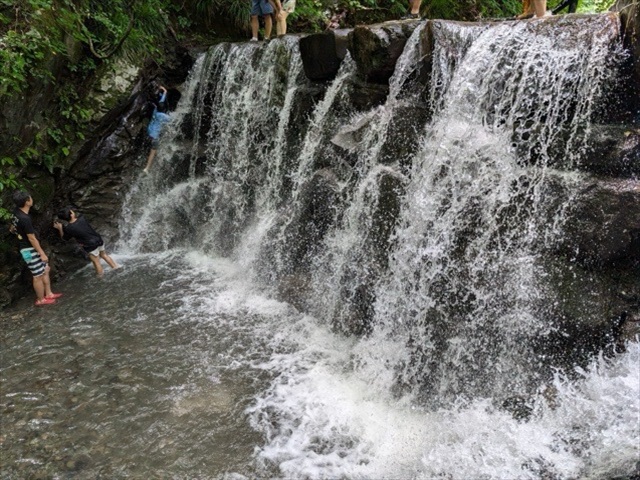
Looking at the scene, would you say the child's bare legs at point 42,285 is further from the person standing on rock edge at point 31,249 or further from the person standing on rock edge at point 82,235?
the person standing on rock edge at point 82,235

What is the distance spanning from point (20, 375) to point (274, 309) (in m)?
3.18

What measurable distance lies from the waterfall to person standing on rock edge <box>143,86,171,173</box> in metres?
3.04

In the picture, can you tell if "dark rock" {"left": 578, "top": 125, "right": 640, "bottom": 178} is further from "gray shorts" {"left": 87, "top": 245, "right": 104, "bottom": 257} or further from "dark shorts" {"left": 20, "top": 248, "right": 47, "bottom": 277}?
"dark shorts" {"left": 20, "top": 248, "right": 47, "bottom": 277}

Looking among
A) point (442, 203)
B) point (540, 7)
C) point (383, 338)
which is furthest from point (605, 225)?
point (540, 7)

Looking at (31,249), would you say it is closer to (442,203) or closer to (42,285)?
(42,285)

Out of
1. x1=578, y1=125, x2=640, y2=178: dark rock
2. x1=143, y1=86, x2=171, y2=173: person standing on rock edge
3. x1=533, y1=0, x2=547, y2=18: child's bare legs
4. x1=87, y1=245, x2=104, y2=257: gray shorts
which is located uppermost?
x1=533, y1=0, x2=547, y2=18: child's bare legs

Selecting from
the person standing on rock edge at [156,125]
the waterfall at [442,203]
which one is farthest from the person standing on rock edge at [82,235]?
the waterfall at [442,203]

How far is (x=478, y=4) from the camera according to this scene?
1188 centimetres

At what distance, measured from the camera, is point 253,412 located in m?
4.51

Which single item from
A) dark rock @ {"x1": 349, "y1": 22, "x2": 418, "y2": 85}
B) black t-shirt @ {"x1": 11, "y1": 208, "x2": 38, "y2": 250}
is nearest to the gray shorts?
black t-shirt @ {"x1": 11, "y1": 208, "x2": 38, "y2": 250}

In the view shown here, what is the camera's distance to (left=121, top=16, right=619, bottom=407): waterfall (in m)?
4.55

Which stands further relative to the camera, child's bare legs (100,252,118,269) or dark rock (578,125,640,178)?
child's bare legs (100,252,118,269)

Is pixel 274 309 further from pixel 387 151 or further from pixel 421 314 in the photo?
pixel 387 151

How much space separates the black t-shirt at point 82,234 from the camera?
7.63 m
